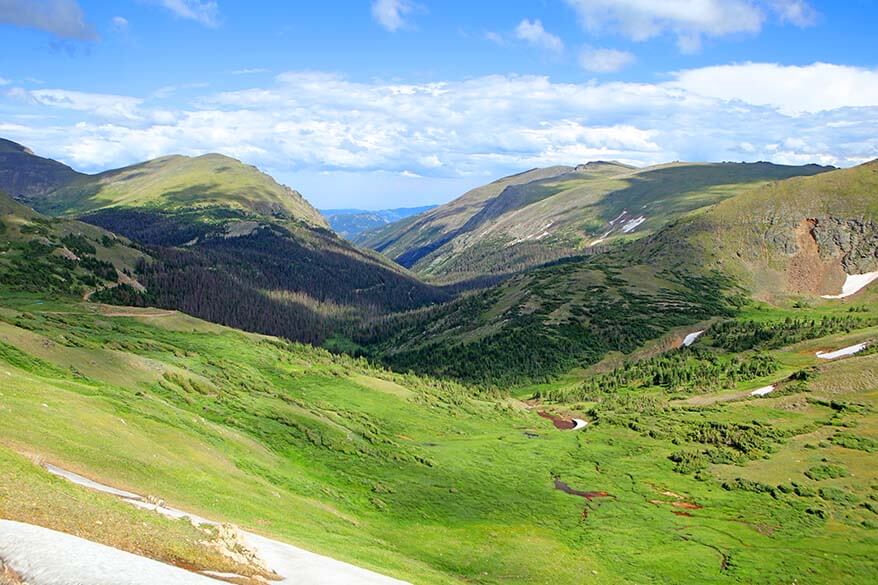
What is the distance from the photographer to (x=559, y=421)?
430 ft

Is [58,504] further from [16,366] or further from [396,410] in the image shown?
[396,410]

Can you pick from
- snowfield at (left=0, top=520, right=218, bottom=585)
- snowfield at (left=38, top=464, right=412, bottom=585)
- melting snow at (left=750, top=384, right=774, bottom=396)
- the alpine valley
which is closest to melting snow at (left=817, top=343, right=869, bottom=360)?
the alpine valley

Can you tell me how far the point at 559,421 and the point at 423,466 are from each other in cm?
6071

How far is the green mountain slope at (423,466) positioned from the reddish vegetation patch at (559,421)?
16.6ft

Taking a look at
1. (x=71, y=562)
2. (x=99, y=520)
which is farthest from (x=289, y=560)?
(x=71, y=562)

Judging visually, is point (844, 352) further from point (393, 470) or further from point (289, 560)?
point (289, 560)

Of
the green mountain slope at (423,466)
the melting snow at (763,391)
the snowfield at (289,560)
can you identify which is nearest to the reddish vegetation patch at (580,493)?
the green mountain slope at (423,466)

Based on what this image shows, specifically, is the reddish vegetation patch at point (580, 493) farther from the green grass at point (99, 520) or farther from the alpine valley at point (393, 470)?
the green grass at point (99, 520)

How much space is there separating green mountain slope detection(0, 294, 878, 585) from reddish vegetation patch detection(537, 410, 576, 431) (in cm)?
505

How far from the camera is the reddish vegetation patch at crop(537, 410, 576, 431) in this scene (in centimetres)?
12461

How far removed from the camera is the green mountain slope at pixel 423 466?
3900cm

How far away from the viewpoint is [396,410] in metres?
108

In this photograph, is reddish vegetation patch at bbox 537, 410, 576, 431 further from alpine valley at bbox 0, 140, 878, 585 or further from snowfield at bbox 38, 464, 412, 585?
snowfield at bbox 38, 464, 412, 585

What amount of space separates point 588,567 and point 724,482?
125 feet
